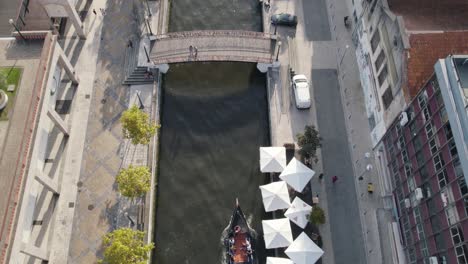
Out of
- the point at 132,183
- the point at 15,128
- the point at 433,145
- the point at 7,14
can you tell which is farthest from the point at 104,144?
the point at 433,145

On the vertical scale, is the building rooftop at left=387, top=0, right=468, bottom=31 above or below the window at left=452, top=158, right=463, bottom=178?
above

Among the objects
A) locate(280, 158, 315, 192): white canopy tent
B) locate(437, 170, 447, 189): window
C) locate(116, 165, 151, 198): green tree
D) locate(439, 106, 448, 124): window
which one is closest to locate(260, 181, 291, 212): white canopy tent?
locate(280, 158, 315, 192): white canopy tent

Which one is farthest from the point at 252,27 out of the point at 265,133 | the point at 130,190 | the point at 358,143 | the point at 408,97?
the point at 130,190

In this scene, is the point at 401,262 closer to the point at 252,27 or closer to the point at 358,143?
the point at 358,143

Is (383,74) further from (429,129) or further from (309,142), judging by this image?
(309,142)

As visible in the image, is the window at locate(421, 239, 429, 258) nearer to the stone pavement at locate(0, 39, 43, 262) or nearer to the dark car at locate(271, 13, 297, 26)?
the dark car at locate(271, 13, 297, 26)

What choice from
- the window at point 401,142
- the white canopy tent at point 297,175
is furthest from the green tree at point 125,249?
the window at point 401,142
